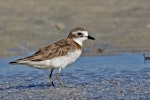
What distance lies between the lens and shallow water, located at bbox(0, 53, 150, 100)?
6965 millimetres

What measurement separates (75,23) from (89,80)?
16.2ft

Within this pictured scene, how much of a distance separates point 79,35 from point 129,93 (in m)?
1.52

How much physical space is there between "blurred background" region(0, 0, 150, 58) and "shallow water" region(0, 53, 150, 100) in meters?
0.98

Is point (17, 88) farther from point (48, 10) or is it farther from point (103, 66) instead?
point (48, 10)

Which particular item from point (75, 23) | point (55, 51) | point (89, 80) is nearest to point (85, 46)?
point (75, 23)

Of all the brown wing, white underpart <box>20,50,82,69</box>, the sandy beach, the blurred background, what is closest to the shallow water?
the sandy beach

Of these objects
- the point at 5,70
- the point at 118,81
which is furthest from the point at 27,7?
the point at 118,81

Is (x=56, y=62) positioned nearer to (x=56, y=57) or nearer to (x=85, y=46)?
(x=56, y=57)

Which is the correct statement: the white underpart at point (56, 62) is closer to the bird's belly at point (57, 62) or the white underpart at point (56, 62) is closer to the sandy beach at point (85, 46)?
the bird's belly at point (57, 62)

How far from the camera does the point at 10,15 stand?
44.5ft

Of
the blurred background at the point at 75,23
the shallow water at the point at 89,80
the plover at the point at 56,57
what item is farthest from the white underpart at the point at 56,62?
the blurred background at the point at 75,23

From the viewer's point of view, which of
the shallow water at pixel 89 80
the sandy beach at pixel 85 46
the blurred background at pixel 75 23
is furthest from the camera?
the blurred background at pixel 75 23

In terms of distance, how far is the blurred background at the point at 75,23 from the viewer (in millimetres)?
10695

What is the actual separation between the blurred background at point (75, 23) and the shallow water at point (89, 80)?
3.20 feet
